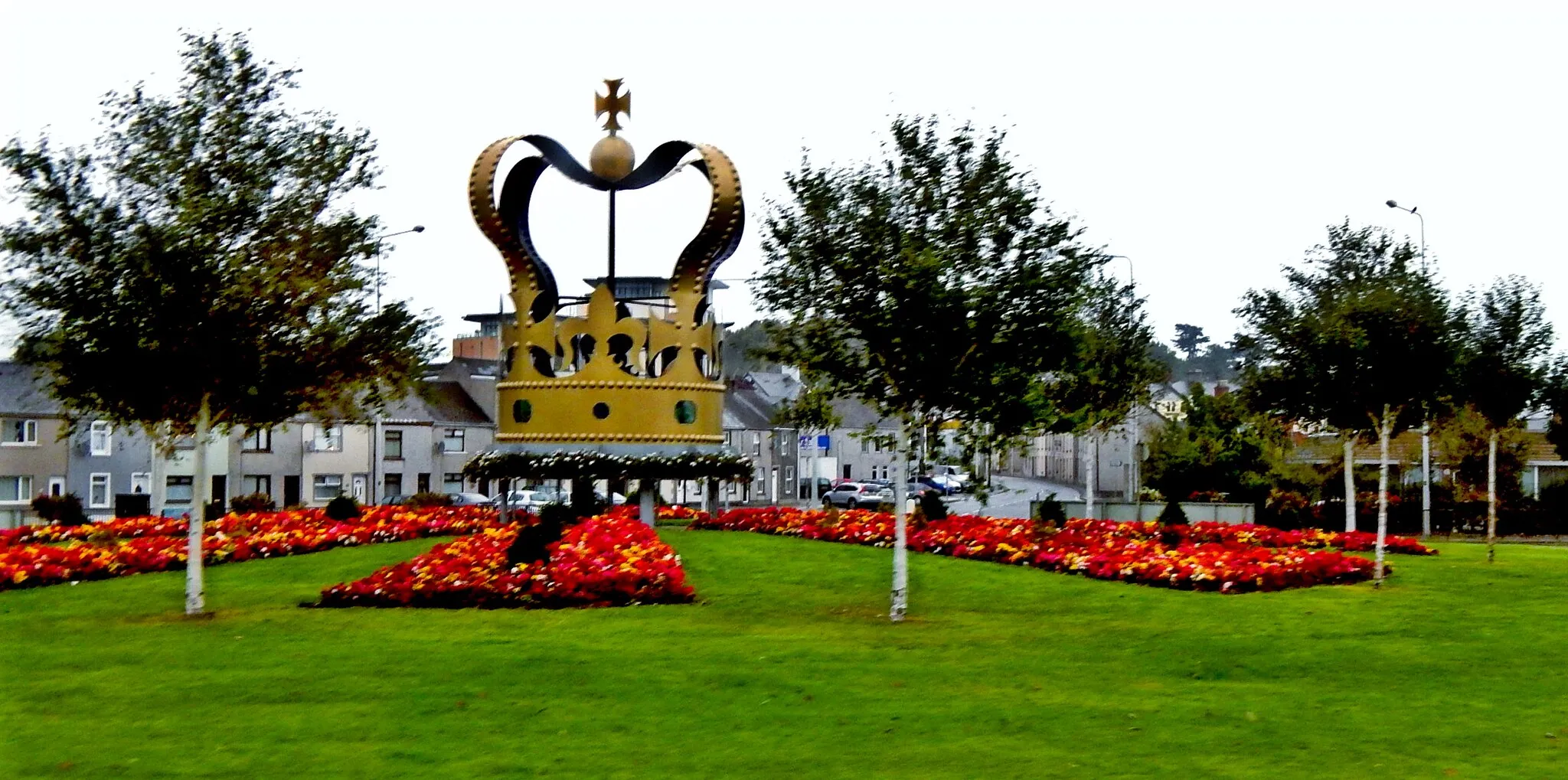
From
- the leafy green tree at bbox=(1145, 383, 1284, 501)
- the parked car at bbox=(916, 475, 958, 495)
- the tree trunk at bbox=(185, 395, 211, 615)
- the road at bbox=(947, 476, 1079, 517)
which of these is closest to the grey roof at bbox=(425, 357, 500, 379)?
the parked car at bbox=(916, 475, 958, 495)

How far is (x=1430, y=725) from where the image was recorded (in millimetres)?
12969

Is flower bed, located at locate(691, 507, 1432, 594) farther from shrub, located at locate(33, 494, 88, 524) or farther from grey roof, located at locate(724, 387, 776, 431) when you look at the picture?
grey roof, located at locate(724, 387, 776, 431)

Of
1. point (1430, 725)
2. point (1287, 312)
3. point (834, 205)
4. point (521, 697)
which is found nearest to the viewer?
point (1430, 725)

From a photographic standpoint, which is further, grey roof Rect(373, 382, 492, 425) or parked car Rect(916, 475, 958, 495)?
grey roof Rect(373, 382, 492, 425)

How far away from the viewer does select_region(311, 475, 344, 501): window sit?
77000 mm

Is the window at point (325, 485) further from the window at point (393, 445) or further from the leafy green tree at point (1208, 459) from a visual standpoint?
the leafy green tree at point (1208, 459)

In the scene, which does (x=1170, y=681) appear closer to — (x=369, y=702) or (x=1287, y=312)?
(x=369, y=702)

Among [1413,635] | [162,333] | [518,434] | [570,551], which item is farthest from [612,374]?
[1413,635]

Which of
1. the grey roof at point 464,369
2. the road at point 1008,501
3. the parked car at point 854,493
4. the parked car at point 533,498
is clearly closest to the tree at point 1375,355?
the road at point 1008,501

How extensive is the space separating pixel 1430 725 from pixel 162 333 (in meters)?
13.9

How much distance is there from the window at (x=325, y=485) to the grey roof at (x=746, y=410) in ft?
71.2

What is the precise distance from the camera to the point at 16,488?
214 feet

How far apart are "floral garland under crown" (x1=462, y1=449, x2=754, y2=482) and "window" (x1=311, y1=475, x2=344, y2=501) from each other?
45.1 meters

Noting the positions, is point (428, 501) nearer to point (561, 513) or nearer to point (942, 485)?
point (561, 513)
